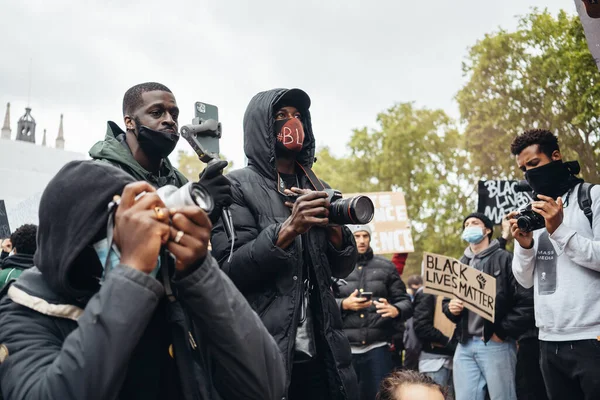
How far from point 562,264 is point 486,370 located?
6.53 feet

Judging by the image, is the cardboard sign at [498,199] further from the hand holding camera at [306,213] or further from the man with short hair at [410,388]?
the man with short hair at [410,388]

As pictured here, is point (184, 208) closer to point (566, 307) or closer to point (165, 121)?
point (165, 121)

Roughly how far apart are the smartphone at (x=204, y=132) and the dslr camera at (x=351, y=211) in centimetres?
65

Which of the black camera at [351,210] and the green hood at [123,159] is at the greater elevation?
the green hood at [123,159]

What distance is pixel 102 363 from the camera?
124 centimetres

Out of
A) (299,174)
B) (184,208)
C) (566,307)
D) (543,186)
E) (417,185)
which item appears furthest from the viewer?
(417,185)

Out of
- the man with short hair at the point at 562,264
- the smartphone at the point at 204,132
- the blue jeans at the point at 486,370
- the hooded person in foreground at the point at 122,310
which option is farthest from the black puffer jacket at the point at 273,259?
the blue jeans at the point at 486,370

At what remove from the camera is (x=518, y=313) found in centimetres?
558

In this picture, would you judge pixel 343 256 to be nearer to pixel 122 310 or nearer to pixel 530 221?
pixel 530 221

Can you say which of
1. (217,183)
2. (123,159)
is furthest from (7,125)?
(217,183)

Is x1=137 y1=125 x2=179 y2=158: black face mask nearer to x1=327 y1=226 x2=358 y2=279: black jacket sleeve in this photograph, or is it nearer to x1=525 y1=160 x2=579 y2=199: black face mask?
x1=327 y1=226 x2=358 y2=279: black jacket sleeve

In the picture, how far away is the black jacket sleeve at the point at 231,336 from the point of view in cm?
141

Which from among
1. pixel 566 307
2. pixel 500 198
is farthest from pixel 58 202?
pixel 500 198

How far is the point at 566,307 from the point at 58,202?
342cm
